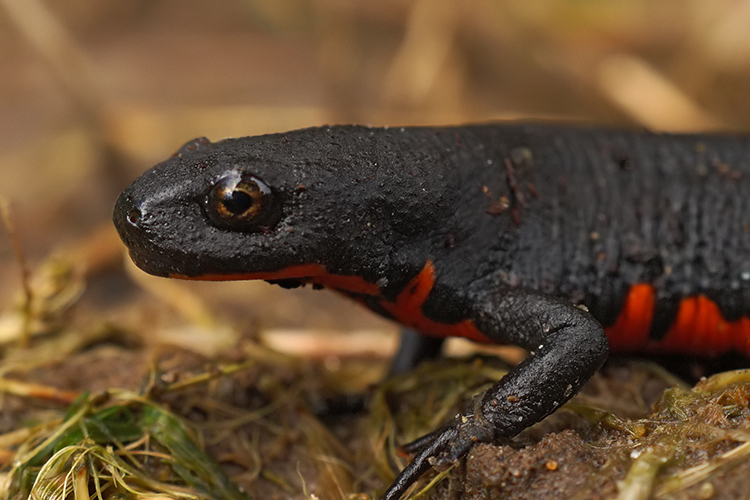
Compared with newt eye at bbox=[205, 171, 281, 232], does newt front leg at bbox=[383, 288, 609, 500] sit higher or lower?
lower

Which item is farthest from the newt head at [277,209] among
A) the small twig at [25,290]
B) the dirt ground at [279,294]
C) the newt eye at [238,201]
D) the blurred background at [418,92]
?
the blurred background at [418,92]

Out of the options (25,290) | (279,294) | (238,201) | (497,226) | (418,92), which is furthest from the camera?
(418,92)

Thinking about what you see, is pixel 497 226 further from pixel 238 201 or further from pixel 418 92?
pixel 418 92

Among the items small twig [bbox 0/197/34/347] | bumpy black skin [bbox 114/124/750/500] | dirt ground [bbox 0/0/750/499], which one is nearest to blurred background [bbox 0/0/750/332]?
dirt ground [bbox 0/0/750/499]

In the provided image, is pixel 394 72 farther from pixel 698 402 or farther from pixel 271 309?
pixel 698 402

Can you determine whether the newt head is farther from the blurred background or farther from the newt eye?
the blurred background

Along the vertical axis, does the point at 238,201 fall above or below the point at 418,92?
below

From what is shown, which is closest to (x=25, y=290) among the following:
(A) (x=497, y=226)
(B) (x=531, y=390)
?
(A) (x=497, y=226)

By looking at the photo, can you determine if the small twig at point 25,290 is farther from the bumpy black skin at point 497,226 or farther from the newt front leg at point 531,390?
the newt front leg at point 531,390
